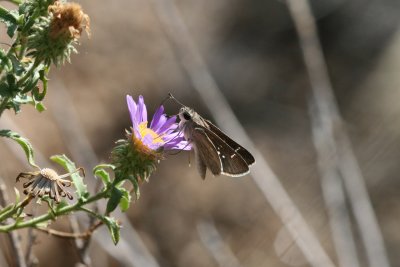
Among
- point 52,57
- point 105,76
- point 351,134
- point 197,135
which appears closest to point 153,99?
point 105,76

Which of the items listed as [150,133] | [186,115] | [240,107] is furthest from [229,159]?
[240,107]

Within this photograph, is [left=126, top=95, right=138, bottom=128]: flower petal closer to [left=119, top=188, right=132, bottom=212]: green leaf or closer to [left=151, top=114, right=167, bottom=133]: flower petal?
[left=151, top=114, right=167, bottom=133]: flower petal

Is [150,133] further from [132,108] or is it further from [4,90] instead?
[4,90]

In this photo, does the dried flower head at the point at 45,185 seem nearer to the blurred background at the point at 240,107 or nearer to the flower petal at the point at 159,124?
the flower petal at the point at 159,124

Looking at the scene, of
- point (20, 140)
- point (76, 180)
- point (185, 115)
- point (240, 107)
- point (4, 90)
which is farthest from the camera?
point (240, 107)

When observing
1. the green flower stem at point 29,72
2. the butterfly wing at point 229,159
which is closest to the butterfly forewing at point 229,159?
the butterfly wing at point 229,159
